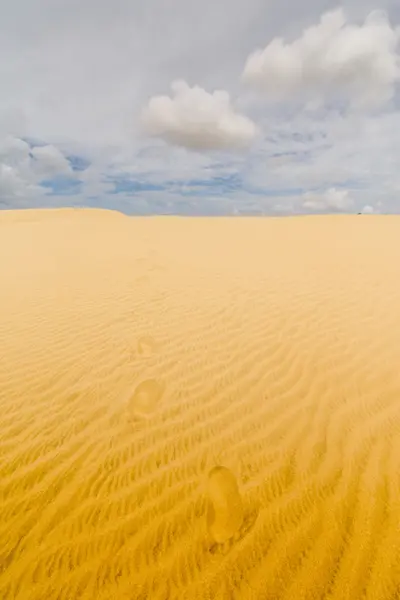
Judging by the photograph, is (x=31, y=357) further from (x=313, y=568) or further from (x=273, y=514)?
(x=313, y=568)

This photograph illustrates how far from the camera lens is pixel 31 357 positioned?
548 cm

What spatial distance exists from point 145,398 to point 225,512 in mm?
1808

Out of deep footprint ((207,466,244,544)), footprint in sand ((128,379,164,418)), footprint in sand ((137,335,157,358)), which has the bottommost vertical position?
deep footprint ((207,466,244,544))

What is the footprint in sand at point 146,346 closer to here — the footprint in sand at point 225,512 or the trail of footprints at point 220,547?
the trail of footprints at point 220,547

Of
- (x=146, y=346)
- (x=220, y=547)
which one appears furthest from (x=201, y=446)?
(x=146, y=346)

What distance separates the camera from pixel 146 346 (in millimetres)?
5707

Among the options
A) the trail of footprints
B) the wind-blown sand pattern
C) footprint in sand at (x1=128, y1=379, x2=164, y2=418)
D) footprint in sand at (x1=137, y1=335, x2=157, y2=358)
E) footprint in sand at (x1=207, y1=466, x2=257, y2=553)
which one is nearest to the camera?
the trail of footprints

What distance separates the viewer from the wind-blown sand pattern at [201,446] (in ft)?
7.75

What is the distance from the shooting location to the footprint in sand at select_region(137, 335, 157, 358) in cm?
551

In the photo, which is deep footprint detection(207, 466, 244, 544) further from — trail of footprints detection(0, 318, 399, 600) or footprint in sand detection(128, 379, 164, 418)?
footprint in sand detection(128, 379, 164, 418)

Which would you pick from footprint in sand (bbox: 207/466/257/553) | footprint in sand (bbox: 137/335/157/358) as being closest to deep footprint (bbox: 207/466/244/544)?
footprint in sand (bbox: 207/466/257/553)

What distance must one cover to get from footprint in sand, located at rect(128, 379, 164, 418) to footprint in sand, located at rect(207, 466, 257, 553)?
115 centimetres

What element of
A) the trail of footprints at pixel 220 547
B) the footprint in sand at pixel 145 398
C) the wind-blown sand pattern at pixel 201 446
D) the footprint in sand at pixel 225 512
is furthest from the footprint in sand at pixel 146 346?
the footprint in sand at pixel 225 512

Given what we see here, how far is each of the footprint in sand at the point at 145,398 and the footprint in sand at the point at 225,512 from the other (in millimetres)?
1148
